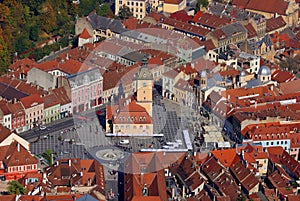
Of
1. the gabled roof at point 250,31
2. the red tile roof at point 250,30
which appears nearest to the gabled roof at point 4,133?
the gabled roof at point 250,31

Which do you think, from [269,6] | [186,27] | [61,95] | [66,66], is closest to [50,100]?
[61,95]

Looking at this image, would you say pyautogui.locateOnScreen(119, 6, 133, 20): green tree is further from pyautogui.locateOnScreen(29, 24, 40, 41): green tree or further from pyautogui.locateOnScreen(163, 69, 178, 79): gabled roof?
pyautogui.locateOnScreen(163, 69, 178, 79): gabled roof

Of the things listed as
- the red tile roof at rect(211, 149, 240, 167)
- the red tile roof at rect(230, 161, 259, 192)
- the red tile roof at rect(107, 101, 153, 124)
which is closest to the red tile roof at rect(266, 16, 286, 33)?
the red tile roof at rect(107, 101, 153, 124)

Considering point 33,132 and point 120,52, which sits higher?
point 120,52

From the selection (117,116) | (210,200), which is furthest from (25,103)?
(210,200)

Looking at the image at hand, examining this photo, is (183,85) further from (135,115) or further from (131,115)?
(131,115)

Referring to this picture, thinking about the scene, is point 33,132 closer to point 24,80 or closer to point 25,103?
point 25,103

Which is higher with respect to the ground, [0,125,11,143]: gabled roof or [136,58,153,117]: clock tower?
[136,58,153,117]: clock tower
